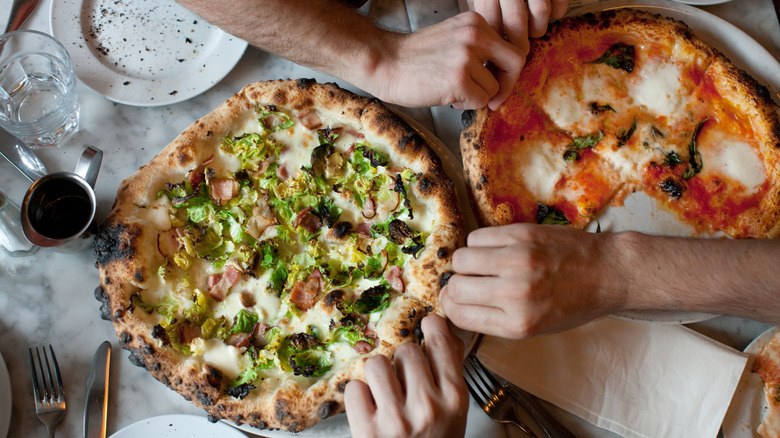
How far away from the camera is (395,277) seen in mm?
1849

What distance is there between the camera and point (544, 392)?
1.90 meters

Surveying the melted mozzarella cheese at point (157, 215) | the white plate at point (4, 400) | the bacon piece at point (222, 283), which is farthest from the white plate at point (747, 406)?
the white plate at point (4, 400)

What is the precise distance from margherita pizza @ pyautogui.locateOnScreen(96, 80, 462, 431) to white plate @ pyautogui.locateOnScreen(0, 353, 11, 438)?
1.44ft

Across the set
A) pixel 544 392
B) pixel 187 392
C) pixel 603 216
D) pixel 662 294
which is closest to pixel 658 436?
pixel 544 392

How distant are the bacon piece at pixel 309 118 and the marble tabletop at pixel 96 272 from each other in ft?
0.83

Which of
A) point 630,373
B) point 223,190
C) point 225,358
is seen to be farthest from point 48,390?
point 630,373

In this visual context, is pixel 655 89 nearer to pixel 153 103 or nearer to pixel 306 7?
pixel 306 7

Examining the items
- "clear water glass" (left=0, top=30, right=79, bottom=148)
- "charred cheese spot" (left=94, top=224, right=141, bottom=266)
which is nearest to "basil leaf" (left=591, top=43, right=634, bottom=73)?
"charred cheese spot" (left=94, top=224, right=141, bottom=266)

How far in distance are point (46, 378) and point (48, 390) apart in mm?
43

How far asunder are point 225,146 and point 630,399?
1.57 meters

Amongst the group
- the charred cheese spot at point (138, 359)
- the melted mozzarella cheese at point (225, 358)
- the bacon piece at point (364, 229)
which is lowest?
the charred cheese spot at point (138, 359)

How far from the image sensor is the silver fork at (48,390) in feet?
6.42

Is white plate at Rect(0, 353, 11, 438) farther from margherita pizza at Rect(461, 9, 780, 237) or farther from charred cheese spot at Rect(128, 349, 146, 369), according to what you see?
margherita pizza at Rect(461, 9, 780, 237)

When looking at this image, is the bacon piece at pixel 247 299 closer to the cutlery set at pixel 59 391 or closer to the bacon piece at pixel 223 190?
the bacon piece at pixel 223 190
